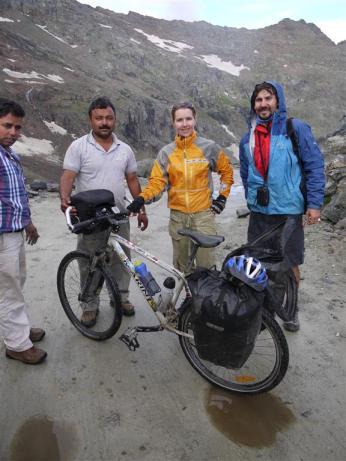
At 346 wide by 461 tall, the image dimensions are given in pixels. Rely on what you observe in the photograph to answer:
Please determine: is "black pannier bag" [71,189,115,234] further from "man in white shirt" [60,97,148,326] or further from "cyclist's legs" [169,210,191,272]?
"cyclist's legs" [169,210,191,272]

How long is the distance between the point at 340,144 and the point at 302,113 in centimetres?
10152

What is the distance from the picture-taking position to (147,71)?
88812mm

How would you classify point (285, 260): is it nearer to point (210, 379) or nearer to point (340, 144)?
point (210, 379)

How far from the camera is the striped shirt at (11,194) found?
10.9 feet

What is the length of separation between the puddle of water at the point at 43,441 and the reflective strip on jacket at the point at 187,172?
2.23 metres

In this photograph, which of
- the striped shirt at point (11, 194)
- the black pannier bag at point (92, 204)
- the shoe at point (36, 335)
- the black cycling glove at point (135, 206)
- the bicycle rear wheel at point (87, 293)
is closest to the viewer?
the striped shirt at point (11, 194)

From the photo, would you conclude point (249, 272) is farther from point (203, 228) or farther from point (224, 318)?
point (203, 228)

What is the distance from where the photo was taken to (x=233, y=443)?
9.46ft

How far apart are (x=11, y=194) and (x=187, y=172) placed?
1725 millimetres

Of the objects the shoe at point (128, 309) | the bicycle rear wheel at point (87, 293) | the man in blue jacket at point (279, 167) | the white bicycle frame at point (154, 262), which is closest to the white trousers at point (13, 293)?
the white bicycle frame at point (154, 262)

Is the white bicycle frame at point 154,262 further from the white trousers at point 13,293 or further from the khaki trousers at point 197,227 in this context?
the khaki trousers at point 197,227

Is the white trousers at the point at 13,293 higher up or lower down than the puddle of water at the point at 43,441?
higher up

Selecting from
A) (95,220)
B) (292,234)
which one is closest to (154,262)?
(95,220)

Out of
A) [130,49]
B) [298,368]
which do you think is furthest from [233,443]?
[130,49]
